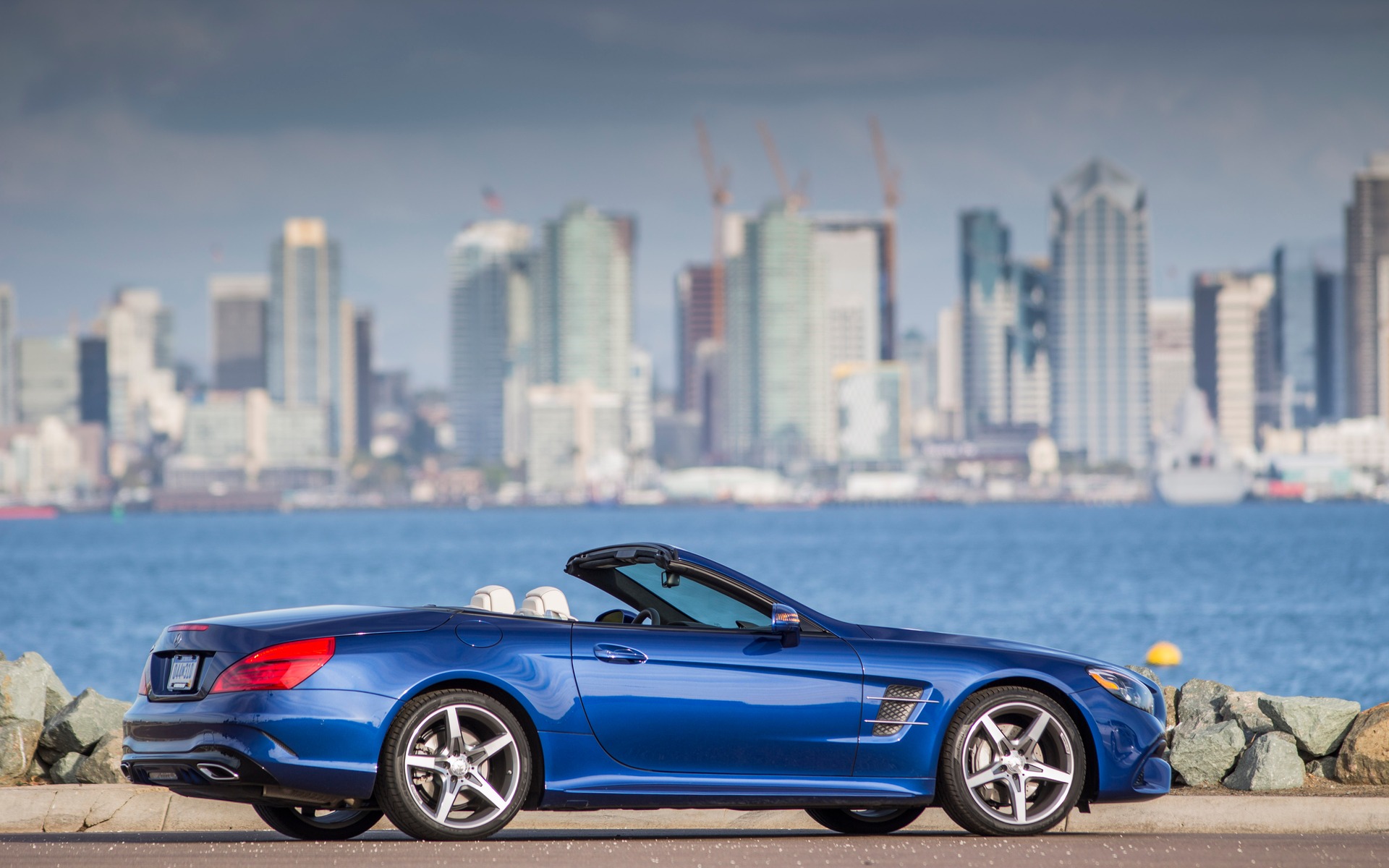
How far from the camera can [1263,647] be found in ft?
124

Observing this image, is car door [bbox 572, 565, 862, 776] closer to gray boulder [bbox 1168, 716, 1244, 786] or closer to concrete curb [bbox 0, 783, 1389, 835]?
concrete curb [bbox 0, 783, 1389, 835]

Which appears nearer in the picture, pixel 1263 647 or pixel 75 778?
pixel 75 778

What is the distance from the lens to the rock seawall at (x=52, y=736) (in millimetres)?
9555

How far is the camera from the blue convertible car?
655 centimetres

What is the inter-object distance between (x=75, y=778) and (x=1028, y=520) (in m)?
186

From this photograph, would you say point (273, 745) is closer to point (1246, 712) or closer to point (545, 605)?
point (545, 605)

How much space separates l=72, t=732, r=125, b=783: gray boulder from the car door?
3.75m

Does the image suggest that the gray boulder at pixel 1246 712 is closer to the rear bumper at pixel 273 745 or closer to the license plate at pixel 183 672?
the rear bumper at pixel 273 745

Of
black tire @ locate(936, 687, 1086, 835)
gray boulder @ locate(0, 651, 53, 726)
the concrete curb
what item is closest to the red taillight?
the concrete curb

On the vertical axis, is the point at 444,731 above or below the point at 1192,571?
above

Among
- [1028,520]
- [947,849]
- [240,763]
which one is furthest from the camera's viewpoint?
[1028,520]

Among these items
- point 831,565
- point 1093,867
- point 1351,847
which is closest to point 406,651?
point 1093,867

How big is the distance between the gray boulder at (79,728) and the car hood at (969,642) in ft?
15.6

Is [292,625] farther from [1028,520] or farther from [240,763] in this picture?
[1028,520]
